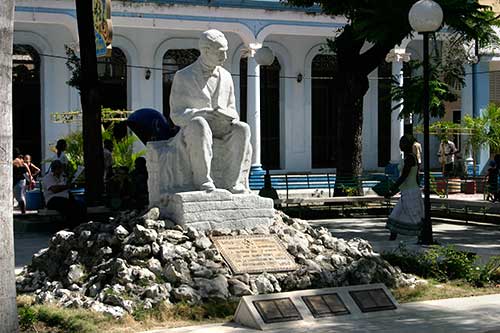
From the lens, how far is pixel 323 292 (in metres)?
8.12

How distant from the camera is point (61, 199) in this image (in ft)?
46.3

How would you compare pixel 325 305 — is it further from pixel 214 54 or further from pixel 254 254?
pixel 214 54

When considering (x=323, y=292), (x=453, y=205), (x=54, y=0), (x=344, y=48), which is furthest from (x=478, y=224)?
(x=54, y=0)

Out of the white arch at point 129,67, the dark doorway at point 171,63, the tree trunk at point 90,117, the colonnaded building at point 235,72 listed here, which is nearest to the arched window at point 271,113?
the colonnaded building at point 235,72

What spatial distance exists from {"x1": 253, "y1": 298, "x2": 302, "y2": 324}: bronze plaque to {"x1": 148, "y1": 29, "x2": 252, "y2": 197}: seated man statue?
2.20 m

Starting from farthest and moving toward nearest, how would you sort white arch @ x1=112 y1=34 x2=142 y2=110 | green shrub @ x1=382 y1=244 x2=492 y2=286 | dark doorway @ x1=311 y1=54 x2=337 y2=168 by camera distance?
dark doorway @ x1=311 y1=54 x2=337 y2=168 → white arch @ x1=112 y1=34 x2=142 y2=110 → green shrub @ x1=382 y1=244 x2=492 y2=286

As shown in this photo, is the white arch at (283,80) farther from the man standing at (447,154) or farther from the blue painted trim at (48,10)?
the blue painted trim at (48,10)

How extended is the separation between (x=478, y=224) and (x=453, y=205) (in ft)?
3.75

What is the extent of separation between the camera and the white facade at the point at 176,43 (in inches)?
889

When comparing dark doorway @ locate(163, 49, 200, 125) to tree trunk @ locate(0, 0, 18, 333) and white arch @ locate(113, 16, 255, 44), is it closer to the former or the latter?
white arch @ locate(113, 16, 255, 44)

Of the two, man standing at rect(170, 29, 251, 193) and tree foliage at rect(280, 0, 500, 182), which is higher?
tree foliage at rect(280, 0, 500, 182)

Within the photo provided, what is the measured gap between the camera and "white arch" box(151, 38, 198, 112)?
983 inches

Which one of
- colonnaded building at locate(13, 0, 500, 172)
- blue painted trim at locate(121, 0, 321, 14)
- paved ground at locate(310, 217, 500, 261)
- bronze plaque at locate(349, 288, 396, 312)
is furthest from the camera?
colonnaded building at locate(13, 0, 500, 172)

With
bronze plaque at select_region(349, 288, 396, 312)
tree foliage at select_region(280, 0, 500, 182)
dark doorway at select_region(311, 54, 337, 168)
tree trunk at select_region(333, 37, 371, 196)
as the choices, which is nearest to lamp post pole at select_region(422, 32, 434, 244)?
tree foliage at select_region(280, 0, 500, 182)
